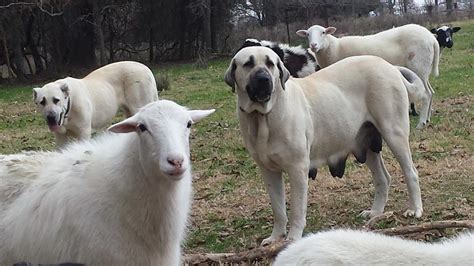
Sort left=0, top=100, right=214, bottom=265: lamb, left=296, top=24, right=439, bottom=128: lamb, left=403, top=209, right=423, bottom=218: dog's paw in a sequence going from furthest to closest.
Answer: left=296, top=24, right=439, bottom=128: lamb
left=403, top=209, right=423, bottom=218: dog's paw
left=0, top=100, right=214, bottom=265: lamb

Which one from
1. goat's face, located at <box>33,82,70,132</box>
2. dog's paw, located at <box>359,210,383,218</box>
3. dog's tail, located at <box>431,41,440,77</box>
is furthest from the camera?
dog's tail, located at <box>431,41,440,77</box>

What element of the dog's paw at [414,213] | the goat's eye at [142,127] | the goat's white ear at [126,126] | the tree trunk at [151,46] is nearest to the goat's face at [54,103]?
the dog's paw at [414,213]

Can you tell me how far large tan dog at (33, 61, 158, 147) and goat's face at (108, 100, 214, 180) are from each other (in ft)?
18.1

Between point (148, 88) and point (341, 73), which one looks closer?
point (341, 73)

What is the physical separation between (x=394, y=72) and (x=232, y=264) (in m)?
2.55

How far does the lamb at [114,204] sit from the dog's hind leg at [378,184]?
2.68 m

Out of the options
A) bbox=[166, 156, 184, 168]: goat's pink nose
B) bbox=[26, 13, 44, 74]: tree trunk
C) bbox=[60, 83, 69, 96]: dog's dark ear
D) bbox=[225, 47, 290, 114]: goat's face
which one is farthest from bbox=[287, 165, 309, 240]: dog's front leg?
bbox=[26, 13, 44, 74]: tree trunk

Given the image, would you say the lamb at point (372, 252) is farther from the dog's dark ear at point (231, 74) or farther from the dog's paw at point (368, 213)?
the dog's paw at point (368, 213)

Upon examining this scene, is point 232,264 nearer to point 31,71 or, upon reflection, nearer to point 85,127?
point 85,127

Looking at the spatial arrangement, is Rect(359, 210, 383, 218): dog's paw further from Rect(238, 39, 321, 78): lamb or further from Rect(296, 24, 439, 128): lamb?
Rect(238, 39, 321, 78): lamb

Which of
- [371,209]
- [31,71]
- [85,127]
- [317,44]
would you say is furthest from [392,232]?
[31,71]

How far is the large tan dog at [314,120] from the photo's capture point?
577cm

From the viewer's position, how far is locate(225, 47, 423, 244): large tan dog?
18.9 feet

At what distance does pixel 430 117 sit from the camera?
11633 mm
